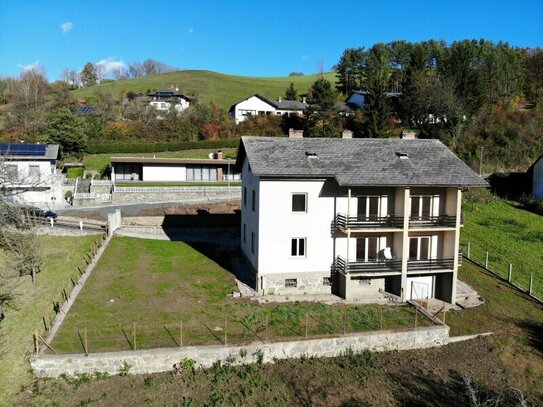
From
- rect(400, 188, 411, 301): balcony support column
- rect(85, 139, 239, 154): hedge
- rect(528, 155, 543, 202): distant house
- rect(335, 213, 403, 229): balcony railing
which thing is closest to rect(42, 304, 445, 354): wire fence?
rect(400, 188, 411, 301): balcony support column

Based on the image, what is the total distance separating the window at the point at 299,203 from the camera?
91.9ft

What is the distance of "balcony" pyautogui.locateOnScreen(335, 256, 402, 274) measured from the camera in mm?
27594

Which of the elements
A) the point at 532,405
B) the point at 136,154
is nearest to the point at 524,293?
the point at 532,405

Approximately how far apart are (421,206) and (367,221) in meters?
4.03

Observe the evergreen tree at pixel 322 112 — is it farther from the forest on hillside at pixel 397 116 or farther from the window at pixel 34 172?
the window at pixel 34 172

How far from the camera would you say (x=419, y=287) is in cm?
2964

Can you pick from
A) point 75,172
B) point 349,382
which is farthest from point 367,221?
point 75,172

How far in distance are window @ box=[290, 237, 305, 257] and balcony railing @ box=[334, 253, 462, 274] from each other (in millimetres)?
2369

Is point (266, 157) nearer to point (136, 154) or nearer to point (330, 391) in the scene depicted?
point (330, 391)

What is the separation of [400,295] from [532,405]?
10.2 meters

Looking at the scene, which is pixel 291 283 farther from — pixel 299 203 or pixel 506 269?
pixel 506 269

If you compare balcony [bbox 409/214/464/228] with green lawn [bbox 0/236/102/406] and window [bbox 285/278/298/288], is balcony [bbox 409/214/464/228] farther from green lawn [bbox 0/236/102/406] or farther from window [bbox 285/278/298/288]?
green lawn [bbox 0/236/102/406]

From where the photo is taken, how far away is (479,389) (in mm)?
20188

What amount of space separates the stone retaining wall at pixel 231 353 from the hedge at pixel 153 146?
5183 centimetres
